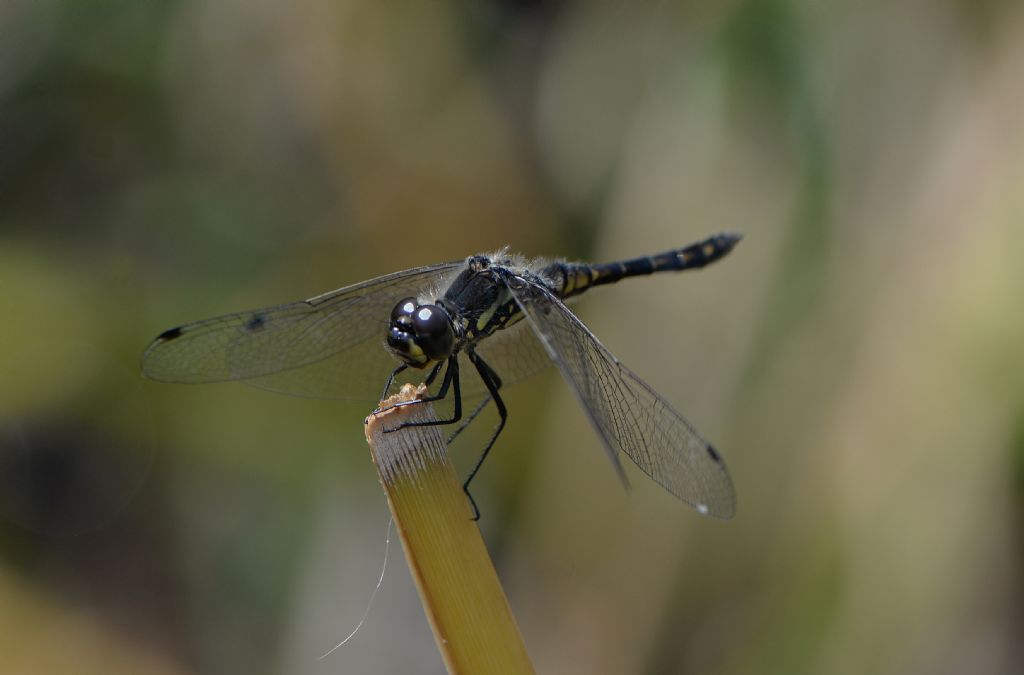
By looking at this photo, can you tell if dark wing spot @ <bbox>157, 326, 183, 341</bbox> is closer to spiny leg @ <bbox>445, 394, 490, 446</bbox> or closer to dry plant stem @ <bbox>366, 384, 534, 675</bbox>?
spiny leg @ <bbox>445, 394, 490, 446</bbox>

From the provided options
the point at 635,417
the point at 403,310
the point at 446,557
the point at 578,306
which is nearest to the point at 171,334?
the point at 403,310

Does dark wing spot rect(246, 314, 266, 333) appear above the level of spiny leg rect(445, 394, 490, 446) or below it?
above

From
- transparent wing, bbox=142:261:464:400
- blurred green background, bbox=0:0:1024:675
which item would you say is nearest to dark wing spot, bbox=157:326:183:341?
transparent wing, bbox=142:261:464:400

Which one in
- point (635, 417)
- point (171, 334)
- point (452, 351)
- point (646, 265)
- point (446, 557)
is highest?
point (171, 334)

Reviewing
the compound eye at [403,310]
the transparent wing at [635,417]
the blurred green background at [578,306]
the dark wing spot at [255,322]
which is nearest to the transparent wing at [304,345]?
the dark wing spot at [255,322]

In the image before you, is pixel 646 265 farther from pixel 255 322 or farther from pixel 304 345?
pixel 255 322

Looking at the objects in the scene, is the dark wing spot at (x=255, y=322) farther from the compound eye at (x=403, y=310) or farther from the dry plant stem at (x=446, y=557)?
the dry plant stem at (x=446, y=557)

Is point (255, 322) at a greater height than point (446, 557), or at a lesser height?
greater
